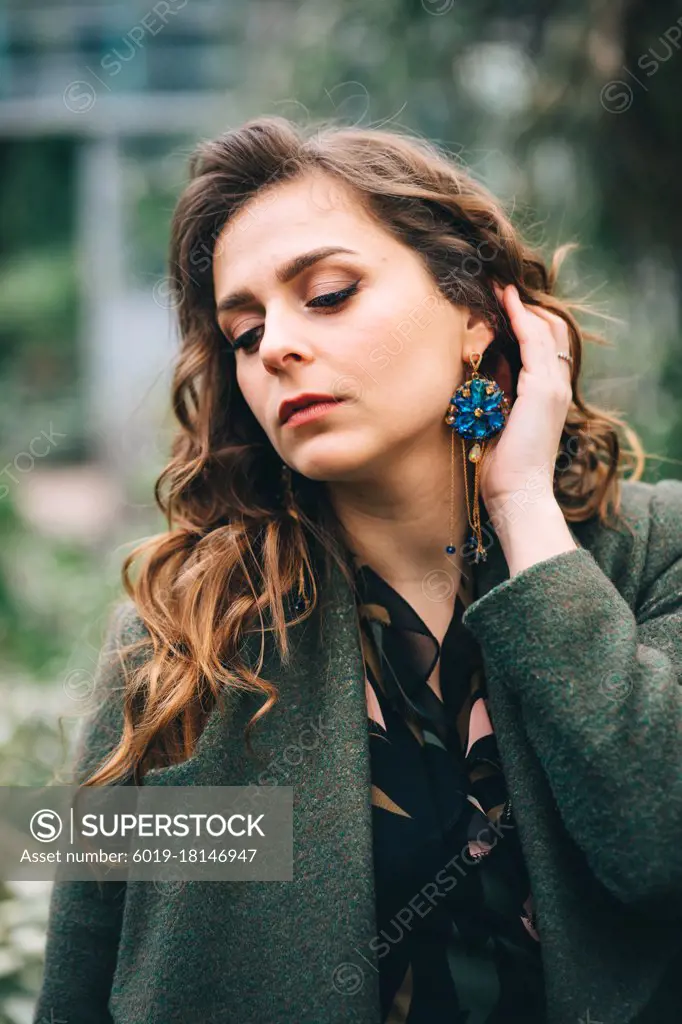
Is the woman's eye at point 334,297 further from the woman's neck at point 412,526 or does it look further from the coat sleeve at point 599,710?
the coat sleeve at point 599,710

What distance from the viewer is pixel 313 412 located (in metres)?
1.68

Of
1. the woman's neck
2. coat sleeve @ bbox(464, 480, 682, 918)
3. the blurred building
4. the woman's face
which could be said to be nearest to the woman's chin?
the woman's face

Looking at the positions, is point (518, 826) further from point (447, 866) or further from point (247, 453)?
point (247, 453)

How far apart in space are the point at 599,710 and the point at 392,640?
48 cm

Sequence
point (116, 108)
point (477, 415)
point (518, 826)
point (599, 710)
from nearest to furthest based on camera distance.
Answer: point (599, 710) → point (518, 826) → point (477, 415) → point (116, 108)

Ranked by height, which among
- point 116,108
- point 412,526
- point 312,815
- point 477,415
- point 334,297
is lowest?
point 312,815

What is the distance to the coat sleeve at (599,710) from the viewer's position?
141cm

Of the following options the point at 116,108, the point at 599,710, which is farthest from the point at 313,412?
the point at 116,108

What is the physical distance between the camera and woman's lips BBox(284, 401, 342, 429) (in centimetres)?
167

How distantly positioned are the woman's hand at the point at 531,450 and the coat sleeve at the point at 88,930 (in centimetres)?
83

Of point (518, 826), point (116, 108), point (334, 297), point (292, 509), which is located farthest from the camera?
point (116, 108)

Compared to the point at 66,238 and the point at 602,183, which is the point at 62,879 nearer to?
the point at 602,183

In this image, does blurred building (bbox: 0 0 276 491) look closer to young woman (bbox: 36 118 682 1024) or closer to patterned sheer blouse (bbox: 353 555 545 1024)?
young woman (bbox: 36 118 682 1024)

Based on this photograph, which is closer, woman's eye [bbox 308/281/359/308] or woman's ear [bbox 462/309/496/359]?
woman's eye [bbox 308/281/359/308]
